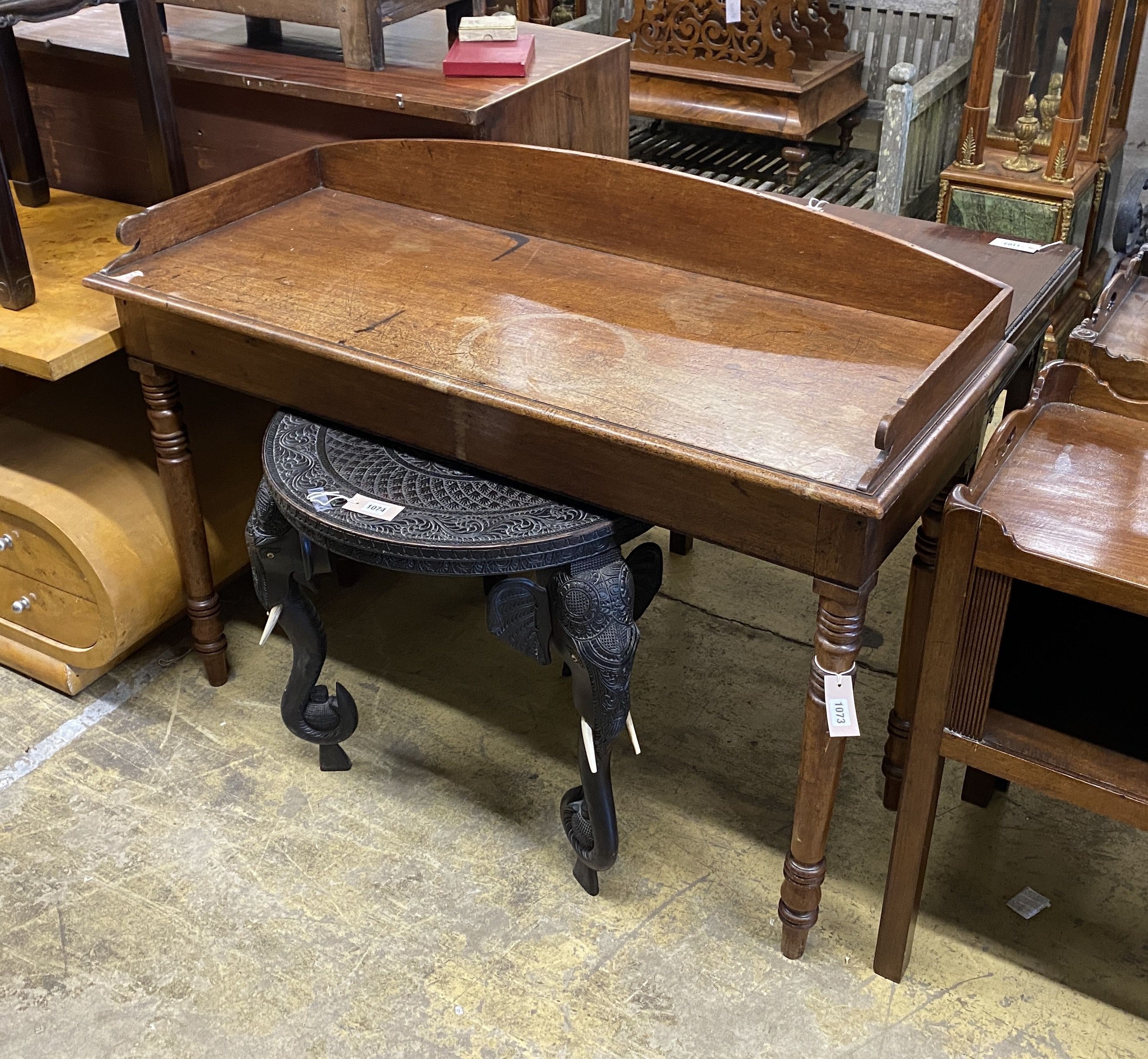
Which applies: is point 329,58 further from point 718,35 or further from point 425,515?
point 718,35

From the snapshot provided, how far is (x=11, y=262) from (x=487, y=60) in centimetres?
100

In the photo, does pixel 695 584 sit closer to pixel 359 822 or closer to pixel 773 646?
pixel 773 646

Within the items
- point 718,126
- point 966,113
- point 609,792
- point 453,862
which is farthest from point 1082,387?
point 718,126

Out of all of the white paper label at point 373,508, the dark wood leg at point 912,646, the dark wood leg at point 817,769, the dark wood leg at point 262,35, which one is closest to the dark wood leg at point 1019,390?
the dark wood leg at point 912,646

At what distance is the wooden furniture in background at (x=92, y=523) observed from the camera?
8.07 ft

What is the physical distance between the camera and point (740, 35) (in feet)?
15.1

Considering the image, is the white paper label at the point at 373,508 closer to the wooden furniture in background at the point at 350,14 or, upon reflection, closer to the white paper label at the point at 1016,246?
the wooden furniture in background at the point at 350,14

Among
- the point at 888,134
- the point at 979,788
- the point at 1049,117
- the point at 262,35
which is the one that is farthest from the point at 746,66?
the point at 979,788

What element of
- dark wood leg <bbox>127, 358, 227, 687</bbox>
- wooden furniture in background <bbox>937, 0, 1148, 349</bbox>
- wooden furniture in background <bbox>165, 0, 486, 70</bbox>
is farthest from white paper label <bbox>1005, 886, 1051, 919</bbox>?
wooden furniture in background <bbox>937, 0, 1148, 349</bbox>

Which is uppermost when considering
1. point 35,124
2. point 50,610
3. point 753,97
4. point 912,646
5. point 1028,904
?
point 35,124

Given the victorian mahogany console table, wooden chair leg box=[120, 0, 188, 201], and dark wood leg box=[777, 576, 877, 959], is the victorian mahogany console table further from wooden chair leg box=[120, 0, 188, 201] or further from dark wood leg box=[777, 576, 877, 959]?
wooden chair leg box=[120, 0, 188, 201]

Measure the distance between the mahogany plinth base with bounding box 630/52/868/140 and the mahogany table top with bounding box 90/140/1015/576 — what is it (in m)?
2.44

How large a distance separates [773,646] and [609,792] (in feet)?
2.90

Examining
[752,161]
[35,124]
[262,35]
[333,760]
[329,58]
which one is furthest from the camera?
[752,161]
